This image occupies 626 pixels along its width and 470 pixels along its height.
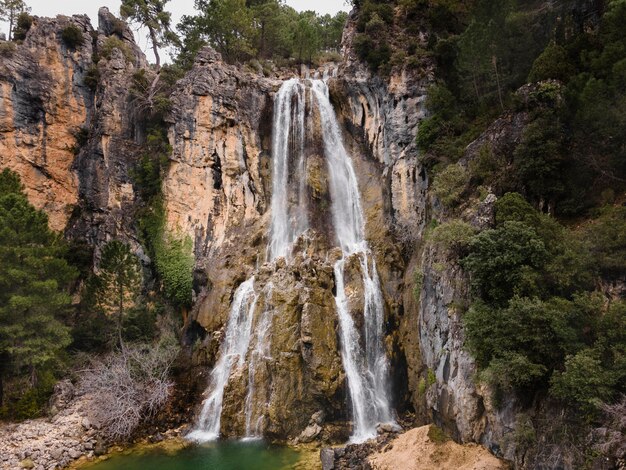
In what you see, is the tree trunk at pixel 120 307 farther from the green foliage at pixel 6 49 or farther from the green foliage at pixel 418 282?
the green foliage at pixel 6 49

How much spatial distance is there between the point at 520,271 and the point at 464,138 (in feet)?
35.8

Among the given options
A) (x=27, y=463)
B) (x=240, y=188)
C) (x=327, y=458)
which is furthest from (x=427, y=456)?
(x=240, y=188)

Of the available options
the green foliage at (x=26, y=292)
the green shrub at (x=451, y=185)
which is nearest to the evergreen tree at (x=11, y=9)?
the green foliage at (x=26, y=292)

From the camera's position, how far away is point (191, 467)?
56.9ft

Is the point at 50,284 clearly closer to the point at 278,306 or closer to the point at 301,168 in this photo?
the point at 278,306

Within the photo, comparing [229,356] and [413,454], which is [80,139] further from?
[413,454]

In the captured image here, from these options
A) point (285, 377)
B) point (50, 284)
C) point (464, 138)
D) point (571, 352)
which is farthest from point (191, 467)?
point (464, 138)

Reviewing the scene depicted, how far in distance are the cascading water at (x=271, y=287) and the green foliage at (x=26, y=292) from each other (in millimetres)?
9150

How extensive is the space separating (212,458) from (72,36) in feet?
113

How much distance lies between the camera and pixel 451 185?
62.4 feet

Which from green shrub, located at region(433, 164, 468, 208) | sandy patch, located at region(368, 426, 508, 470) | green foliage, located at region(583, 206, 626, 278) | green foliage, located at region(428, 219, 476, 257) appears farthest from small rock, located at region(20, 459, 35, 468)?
green foliage, located at region(583, 206, 626, 278)

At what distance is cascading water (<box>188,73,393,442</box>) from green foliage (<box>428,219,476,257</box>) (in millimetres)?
8133

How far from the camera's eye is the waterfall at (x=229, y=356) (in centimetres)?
2078

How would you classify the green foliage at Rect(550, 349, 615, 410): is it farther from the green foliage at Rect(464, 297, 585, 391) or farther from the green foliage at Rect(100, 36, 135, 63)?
the green foliage at Rect(100, 36, 135, 63)
